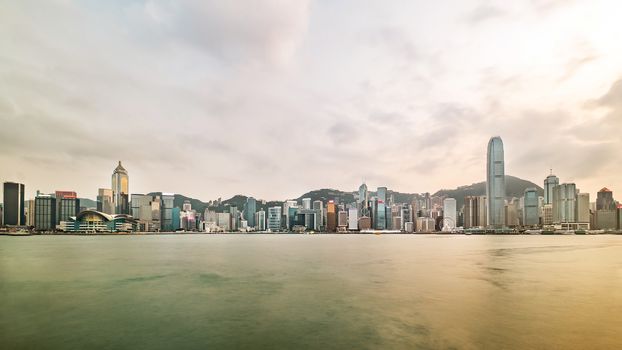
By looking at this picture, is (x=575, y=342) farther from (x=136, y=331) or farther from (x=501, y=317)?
(x=136, y=331)

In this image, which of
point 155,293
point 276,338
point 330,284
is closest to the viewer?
point 276,338

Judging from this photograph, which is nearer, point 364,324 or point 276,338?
point 276,338

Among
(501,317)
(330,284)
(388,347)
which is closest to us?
(388,347)

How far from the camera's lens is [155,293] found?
39656 mm

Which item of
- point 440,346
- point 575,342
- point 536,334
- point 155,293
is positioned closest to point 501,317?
point 536,334

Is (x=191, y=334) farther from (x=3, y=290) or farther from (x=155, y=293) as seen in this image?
(x=3, y=290)

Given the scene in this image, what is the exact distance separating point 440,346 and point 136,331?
2084 centimetres

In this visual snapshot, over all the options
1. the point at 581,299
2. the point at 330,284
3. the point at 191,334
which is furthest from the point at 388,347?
the point at 581,299

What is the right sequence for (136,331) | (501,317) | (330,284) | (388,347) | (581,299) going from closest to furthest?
(388,347) < (136,331) < (501,317) < (581,299) < (330,284)

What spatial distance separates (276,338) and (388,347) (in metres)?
7.36

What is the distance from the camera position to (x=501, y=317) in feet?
94.9

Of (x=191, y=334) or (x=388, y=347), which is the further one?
(x=191, y=334)

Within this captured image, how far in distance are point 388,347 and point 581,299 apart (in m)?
26.6

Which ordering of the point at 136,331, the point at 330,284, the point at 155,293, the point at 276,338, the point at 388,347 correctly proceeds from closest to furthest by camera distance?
1. the point at 388,347
2. the point at 276,338
3. the point at 136,331
4. the point at 155,293
5. the point at 330,284
